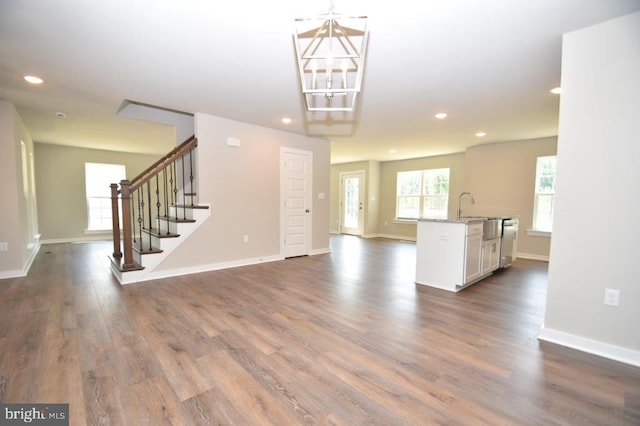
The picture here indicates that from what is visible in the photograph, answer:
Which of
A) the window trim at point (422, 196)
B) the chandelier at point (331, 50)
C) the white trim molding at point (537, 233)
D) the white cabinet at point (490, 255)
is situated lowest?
the white cabinet at point (490, 255)

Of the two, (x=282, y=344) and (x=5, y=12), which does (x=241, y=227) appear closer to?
(x=282, y=344)

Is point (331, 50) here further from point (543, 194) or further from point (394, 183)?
point (394, 183)

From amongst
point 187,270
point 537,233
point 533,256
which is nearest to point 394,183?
point 537,233

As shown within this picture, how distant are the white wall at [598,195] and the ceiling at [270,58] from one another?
Answer: 0.27m

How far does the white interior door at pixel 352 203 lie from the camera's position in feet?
28.4

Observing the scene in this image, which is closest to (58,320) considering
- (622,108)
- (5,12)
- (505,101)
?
(5,12)

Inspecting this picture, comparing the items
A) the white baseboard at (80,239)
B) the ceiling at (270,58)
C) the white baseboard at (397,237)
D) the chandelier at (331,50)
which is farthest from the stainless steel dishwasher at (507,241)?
the white baseboard at (80,239)

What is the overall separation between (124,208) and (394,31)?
3742 mm

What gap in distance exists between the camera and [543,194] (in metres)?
5.44

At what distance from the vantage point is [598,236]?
2025 mm

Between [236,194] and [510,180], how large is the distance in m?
5.46

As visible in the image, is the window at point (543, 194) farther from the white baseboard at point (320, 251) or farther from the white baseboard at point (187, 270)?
the white baseboard at point (187, 270)

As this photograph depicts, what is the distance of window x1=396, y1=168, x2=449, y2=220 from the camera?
24.4ft

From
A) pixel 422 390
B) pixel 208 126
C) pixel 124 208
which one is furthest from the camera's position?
pixel 208 126
